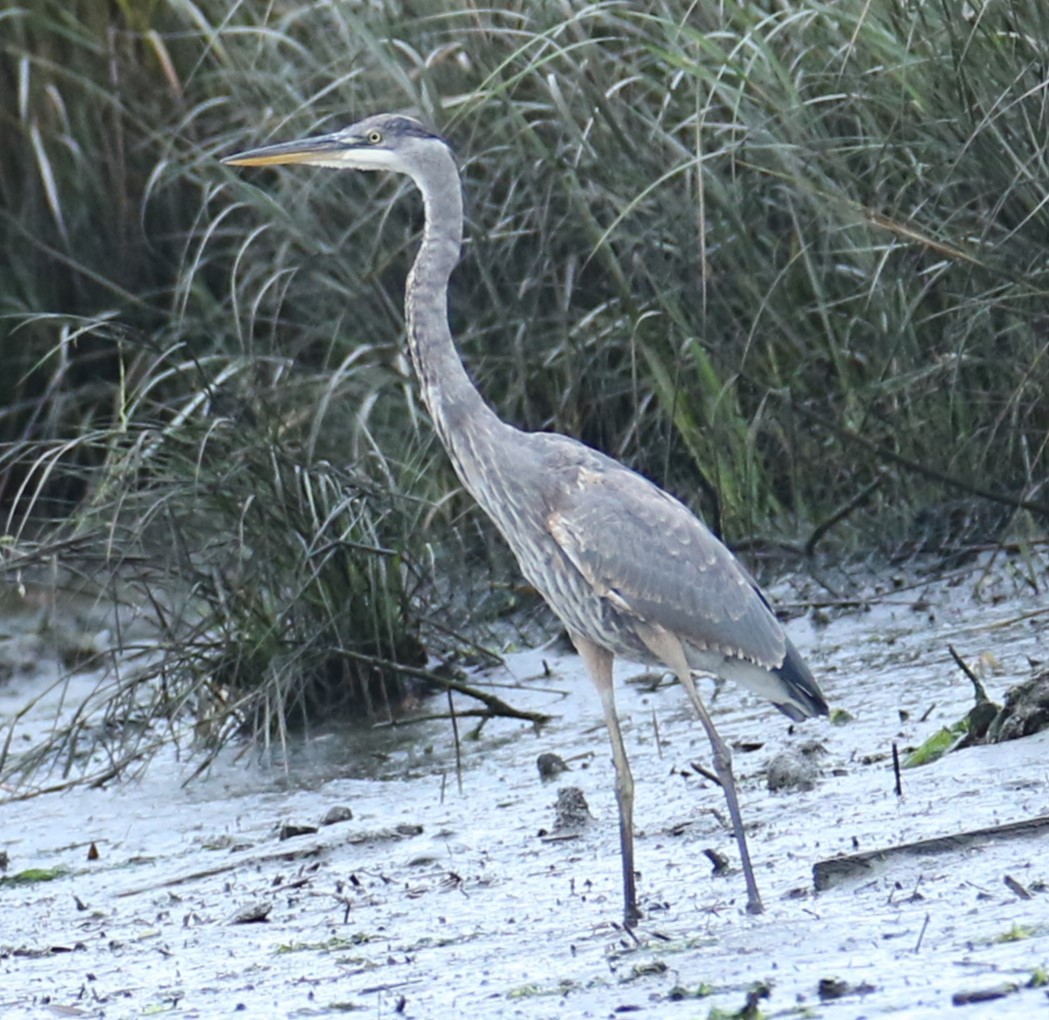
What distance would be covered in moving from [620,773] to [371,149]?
64.5 inches

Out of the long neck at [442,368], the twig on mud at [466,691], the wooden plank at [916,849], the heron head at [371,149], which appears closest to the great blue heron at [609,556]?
the long neck at [442,368]

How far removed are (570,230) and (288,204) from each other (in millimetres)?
1207

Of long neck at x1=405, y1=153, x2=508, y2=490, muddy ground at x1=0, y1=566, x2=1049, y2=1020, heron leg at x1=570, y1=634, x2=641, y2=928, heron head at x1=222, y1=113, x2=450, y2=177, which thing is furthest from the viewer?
heron head at x1=222, y1=113, x2=450, y2=177

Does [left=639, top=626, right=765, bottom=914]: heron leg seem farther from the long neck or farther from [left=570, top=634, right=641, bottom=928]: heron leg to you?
the long neck

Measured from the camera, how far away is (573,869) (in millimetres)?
4367

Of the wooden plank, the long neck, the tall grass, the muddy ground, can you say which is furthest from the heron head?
the wooden plank

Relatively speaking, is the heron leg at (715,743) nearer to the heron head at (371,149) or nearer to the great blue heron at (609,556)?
the great blue heron at (609,556)

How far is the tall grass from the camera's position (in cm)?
561

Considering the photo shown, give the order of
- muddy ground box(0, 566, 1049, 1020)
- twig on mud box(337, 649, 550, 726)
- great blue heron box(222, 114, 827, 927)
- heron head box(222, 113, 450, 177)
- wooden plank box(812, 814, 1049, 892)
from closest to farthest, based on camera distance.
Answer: muddy ground box(0, 566, 1049, 1020)
wooden plank box(812, 814, 1049, 892)
great blue heron box(222, 114, 827, 927)
heron head box(222, 113, 450, 177)
twig on mud box(337, 649, 550, 726)

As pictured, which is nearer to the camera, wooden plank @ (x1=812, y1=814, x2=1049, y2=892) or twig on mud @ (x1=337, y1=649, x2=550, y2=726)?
wooden plank @ (x1=812, y1=814, x2=1049, y2=892)

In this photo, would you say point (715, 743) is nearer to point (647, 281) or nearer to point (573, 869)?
point (573, 869)

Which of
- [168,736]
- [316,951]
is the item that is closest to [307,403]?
[168,736]

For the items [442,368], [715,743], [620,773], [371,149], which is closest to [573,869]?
[620,773]

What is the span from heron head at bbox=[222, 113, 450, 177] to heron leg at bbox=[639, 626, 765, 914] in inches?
49.9
